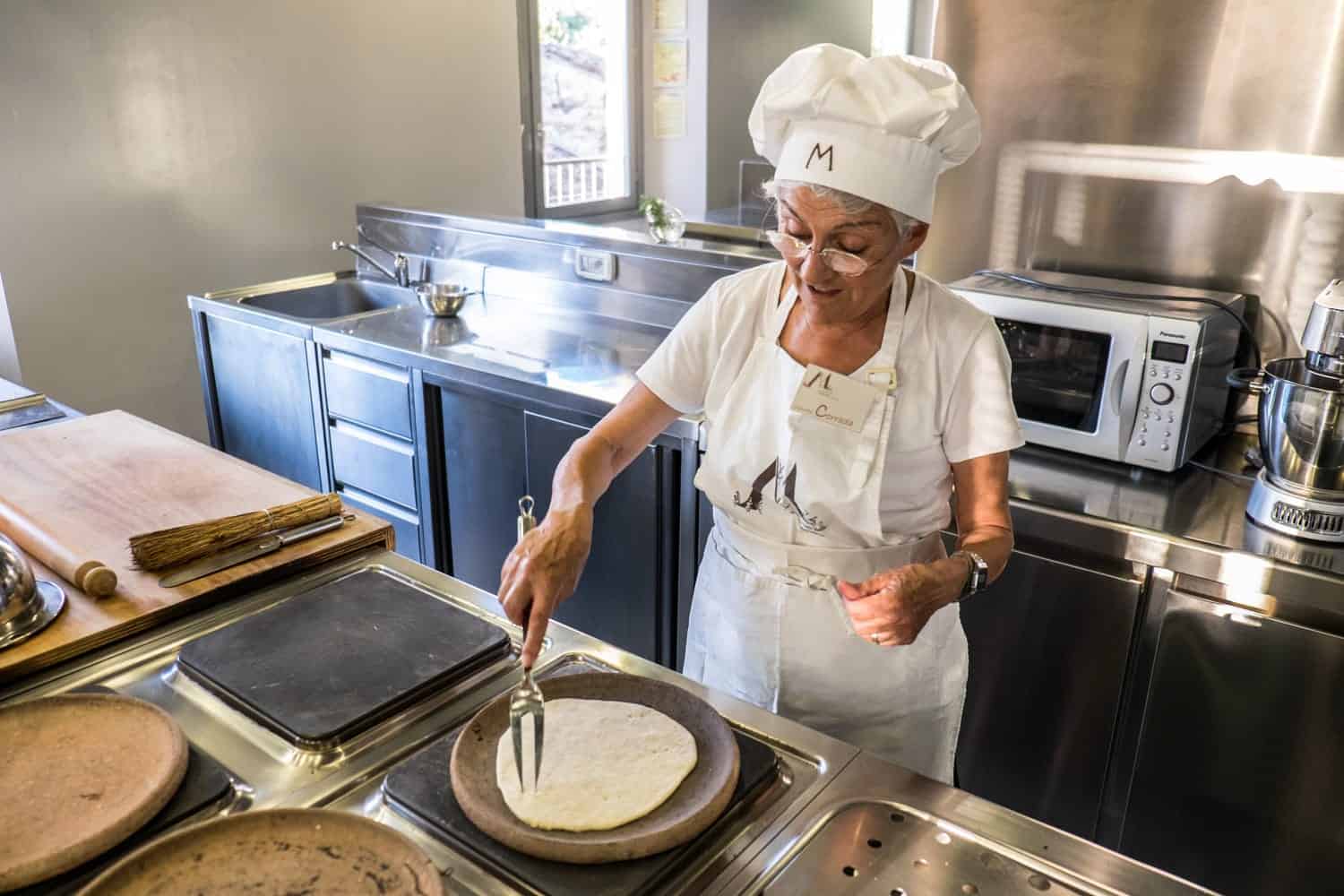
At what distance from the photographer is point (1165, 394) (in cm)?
167

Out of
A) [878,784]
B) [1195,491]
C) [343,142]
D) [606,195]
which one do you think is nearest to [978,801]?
[878,784]

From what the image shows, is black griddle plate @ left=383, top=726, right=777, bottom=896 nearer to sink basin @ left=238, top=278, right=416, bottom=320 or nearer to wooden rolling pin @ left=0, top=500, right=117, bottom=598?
wooden rolling pin @ left=0, top=500, right=117, bottom=598

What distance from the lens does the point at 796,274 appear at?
3.84 ft

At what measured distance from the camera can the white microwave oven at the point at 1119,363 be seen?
1666 mm

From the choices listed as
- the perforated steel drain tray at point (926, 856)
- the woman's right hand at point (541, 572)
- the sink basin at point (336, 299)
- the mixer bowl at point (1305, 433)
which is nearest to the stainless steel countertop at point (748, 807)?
the perforated steel drain tray at point (926, 856)

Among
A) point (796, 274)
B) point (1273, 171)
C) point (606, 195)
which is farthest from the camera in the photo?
point (606, 195)

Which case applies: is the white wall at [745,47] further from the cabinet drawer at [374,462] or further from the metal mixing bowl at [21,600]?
the metal mixing bowl at [21,600]

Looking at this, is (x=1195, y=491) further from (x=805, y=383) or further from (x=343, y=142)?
(x=343, y=142)

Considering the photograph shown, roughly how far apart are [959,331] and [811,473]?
0.25 m

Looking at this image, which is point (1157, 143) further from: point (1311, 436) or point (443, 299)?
point (443, 299)

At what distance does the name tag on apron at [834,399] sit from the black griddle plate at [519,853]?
0.44 metres

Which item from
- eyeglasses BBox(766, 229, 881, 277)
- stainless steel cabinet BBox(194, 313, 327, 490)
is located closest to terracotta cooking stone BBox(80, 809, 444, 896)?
eyeglasses BBox(766, 229, 881, 277)

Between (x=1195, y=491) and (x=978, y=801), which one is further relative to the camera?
(x=1195, y=491)

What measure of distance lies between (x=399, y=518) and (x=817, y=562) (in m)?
1.72
